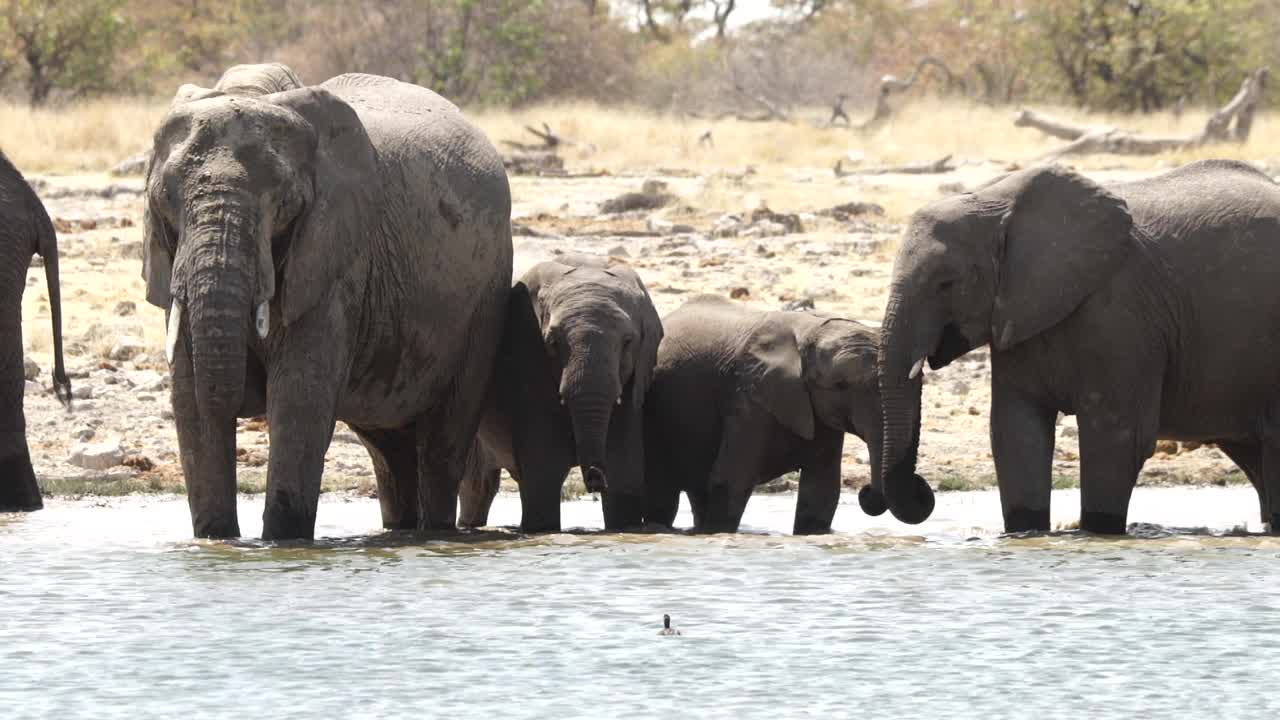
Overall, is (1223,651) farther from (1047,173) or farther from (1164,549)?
(1047,173)

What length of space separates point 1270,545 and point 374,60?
2764 cm

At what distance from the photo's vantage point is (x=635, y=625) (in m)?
8.66

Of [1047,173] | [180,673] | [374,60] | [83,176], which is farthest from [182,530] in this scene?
[374,60]

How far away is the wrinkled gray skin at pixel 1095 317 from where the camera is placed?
10188 mm

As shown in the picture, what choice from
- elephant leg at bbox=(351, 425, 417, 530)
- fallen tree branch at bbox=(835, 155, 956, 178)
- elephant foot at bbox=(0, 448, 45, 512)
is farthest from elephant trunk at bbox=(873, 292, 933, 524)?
fallen tree branch at bbox=(835, 155, 956, 178)

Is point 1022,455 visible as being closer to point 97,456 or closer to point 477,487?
point 477,487

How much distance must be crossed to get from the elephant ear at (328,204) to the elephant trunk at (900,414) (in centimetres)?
220

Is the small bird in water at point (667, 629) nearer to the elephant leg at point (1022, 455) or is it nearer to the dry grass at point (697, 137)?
the elephant leg at point (1022, 455)

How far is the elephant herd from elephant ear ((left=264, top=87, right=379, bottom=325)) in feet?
0.04

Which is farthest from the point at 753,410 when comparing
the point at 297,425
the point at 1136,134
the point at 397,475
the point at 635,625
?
the point at 1136,134

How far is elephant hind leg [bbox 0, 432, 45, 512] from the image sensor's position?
454 inches

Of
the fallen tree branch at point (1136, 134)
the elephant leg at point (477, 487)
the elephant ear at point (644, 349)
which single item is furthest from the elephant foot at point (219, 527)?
the fallen tree branch at point (1136, 134)

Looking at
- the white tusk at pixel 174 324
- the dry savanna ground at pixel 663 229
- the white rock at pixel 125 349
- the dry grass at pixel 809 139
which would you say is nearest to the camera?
the white tusk at pixel 174 324

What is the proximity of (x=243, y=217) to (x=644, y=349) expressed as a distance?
2440mm
